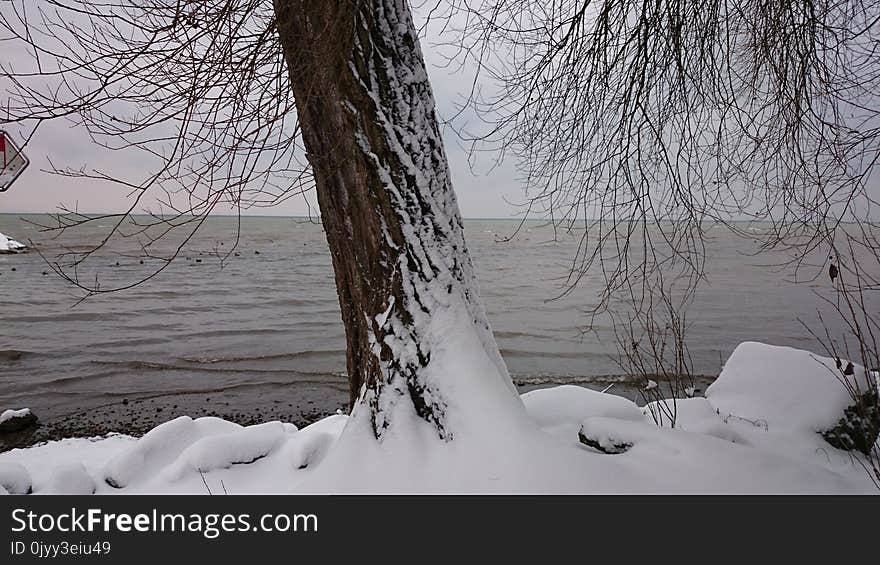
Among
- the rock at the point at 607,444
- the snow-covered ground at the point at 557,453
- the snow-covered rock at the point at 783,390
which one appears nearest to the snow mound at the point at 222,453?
the snow-covered ground at the point at 557,453

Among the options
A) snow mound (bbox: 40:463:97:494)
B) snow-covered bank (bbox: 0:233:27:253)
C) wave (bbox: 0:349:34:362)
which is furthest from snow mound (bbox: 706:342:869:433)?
snow-covered bank (bbox: 0:233:27:253)

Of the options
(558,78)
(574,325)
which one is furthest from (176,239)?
(558,78)

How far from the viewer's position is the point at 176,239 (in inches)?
1768

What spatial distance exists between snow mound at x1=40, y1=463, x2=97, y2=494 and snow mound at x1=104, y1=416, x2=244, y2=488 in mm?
118

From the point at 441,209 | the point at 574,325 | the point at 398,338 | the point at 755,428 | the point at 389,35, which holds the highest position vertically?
the point at 389,35

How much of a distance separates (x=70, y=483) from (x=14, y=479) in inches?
13.7

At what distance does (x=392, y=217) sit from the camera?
274 centimetres

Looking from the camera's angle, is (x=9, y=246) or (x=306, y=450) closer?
(x=306, y=450)

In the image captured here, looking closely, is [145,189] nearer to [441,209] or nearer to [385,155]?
[385,155]

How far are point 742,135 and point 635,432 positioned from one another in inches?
89.0

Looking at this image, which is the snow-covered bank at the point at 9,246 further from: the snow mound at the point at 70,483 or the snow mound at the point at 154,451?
the snow mound at the point at 70,483

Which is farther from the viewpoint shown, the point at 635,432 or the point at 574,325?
the point at 574,325

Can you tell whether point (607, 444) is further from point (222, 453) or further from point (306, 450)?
point (222, 453)

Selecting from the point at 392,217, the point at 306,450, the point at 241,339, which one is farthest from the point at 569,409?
the point at 241,339
